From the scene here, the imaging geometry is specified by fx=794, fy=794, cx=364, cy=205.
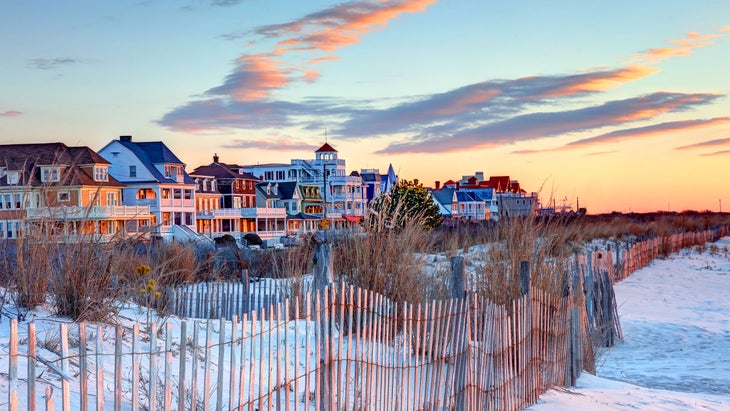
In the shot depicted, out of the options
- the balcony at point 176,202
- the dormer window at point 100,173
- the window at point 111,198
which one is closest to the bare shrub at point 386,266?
the window at point 111,198

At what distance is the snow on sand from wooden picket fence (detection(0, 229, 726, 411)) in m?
0.59

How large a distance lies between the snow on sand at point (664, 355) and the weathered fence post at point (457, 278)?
1.35 metres

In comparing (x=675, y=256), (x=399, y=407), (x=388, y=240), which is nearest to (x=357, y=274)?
(x=388, y=240)

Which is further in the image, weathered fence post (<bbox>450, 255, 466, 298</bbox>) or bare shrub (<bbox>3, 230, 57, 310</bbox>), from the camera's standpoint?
weathered fence post (<bbox>450, 255, 466, 298</bbox>)

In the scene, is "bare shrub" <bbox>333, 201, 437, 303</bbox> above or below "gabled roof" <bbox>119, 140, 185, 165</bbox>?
below

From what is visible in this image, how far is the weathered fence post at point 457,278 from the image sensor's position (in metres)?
7.62

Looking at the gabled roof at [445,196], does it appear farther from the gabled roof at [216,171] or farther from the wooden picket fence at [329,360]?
the wooden picket fence at [329,360]

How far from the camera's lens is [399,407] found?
17.3ft

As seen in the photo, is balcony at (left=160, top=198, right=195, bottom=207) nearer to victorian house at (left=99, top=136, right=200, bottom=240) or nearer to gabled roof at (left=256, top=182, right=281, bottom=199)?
victorian house at (left=99, top=136, right=200, bottom=240)

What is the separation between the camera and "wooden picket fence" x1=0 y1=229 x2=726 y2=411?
10.6ft

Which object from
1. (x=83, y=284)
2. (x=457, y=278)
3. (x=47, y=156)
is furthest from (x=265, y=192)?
(x=83, y=284)

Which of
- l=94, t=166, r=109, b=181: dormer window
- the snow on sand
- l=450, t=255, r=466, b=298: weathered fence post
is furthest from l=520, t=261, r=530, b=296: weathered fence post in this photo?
l=94, t=166, r=109, b=181: dormer window

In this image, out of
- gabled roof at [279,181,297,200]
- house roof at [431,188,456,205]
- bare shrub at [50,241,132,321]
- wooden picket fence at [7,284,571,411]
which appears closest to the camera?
wooden picket fence at [7,284,571,411]

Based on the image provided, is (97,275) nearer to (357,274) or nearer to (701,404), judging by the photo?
(357,274)
